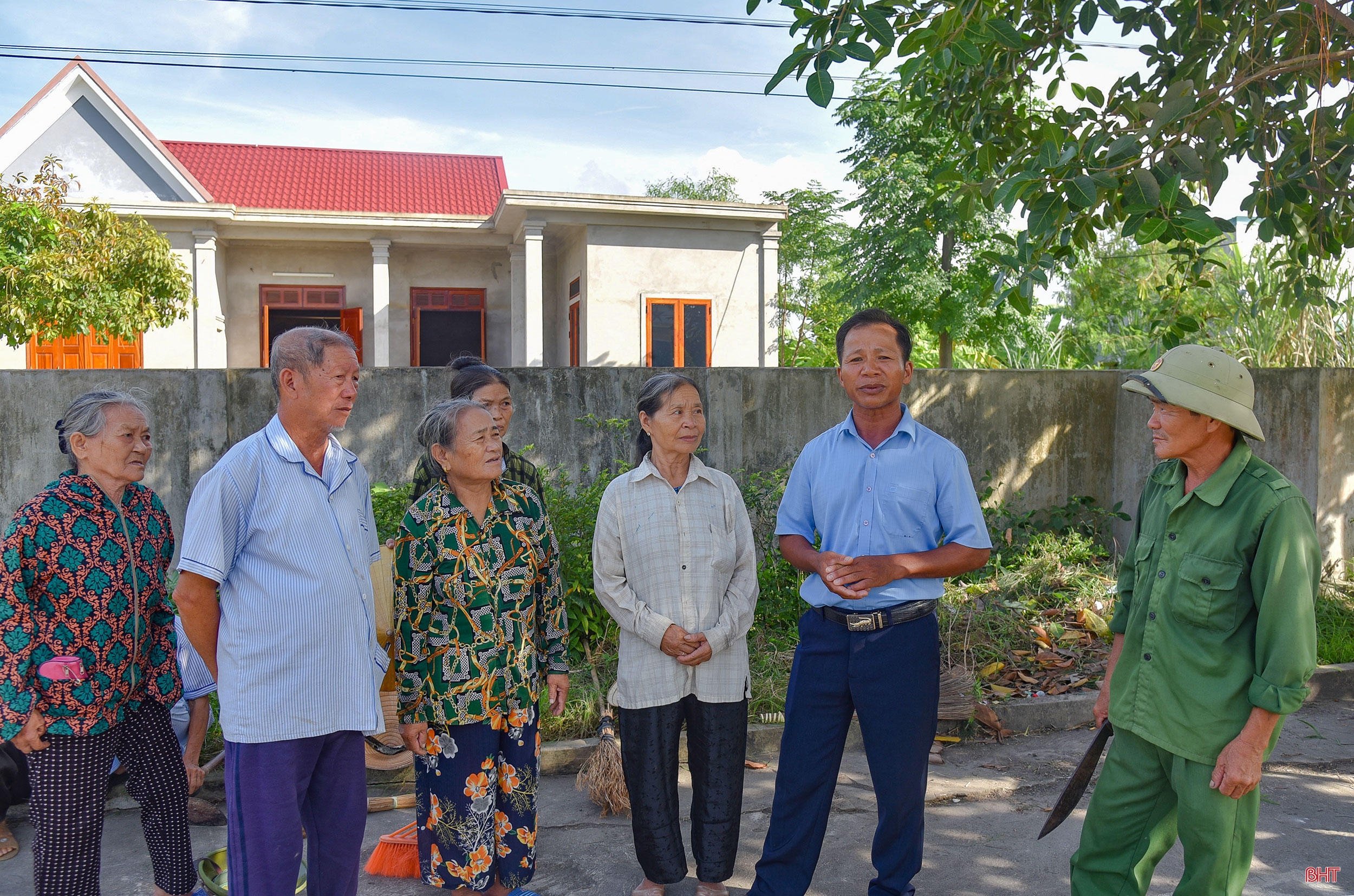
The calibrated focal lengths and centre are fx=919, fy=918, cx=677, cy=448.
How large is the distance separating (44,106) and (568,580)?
1332 centimetres

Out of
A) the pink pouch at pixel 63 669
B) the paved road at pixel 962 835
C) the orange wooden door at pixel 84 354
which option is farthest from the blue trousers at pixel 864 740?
the orange wooden door at pixel 84 354

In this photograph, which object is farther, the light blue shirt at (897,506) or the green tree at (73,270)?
the green tree at (73,270)

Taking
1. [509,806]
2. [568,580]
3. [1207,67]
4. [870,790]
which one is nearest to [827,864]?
[870,790]

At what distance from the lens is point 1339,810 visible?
13.1ft

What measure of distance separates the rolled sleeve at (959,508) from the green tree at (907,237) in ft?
33.6

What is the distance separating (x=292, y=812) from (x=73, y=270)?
8830mm

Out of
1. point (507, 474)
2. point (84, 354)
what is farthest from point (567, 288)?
point (507, 474)

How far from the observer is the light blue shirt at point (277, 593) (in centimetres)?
254

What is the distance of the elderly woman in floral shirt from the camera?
9.07 ft

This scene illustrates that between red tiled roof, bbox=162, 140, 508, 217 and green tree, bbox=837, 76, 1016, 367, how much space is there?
6380mm

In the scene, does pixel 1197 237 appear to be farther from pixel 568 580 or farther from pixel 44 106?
pixel 44 106

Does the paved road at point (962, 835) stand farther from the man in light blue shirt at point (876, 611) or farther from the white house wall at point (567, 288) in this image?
the white house wall at point (567, 288)

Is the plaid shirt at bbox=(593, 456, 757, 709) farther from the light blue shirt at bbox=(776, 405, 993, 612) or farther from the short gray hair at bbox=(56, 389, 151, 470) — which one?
the short gray hair at bbox=(56, 389, 151, 470)

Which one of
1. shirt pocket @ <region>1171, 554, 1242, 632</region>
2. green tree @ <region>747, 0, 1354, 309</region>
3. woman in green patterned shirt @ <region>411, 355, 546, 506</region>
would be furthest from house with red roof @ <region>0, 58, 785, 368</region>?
shirt pocket @ <region>1171, 554, 1242, 632</region>
